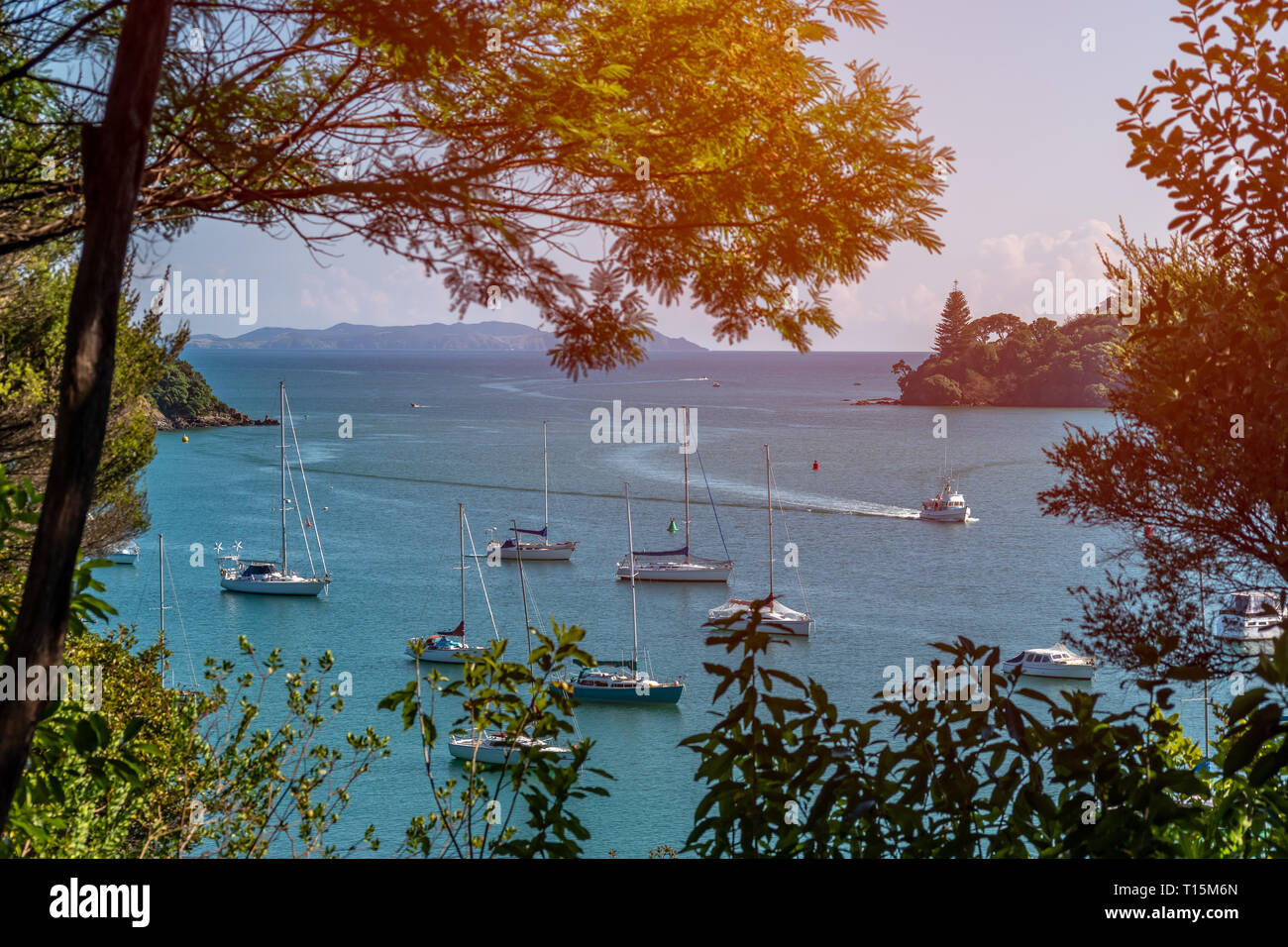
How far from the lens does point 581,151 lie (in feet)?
7.54

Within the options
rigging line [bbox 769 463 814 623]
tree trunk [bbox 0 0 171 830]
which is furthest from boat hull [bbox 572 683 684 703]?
tree trunk [bbox 0 0 171 830]

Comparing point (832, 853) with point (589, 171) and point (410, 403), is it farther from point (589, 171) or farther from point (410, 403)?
point (410, 403)

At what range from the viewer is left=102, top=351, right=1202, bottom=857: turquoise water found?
18.2 meters

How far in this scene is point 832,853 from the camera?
1.76 metres

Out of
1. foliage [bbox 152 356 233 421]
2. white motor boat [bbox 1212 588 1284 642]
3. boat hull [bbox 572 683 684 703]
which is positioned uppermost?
foliage [bbox 152 356 233 421]

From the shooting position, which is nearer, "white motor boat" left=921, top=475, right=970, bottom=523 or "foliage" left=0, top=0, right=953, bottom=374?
"foliage" left=0, top=0, right=953, bottom=374

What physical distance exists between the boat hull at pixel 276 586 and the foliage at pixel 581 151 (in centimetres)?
2469

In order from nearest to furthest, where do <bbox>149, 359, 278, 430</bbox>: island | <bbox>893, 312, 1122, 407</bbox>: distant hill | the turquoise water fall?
the turquoise water → <bbox>893, 312, 1122, 407</bbox>: distant hill → <bbox>149, 359, 278, 430</bbox>: island

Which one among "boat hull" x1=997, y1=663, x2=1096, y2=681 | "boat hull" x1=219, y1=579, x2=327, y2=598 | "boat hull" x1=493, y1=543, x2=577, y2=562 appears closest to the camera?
"boat hull" x1=997, y1=663, x2=1096, y2=681

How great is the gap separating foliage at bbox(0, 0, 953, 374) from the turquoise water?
11509 millimetres

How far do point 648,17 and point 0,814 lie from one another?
1.93 metres

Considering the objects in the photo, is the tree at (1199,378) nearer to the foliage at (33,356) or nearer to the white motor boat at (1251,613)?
the white motor boat at (1251,613)

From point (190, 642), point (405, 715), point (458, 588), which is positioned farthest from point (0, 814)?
→ point (458, 588)

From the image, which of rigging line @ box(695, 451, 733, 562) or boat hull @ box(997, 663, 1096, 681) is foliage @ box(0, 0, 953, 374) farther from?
rigging line @ box(695, 451, 733, 562)
